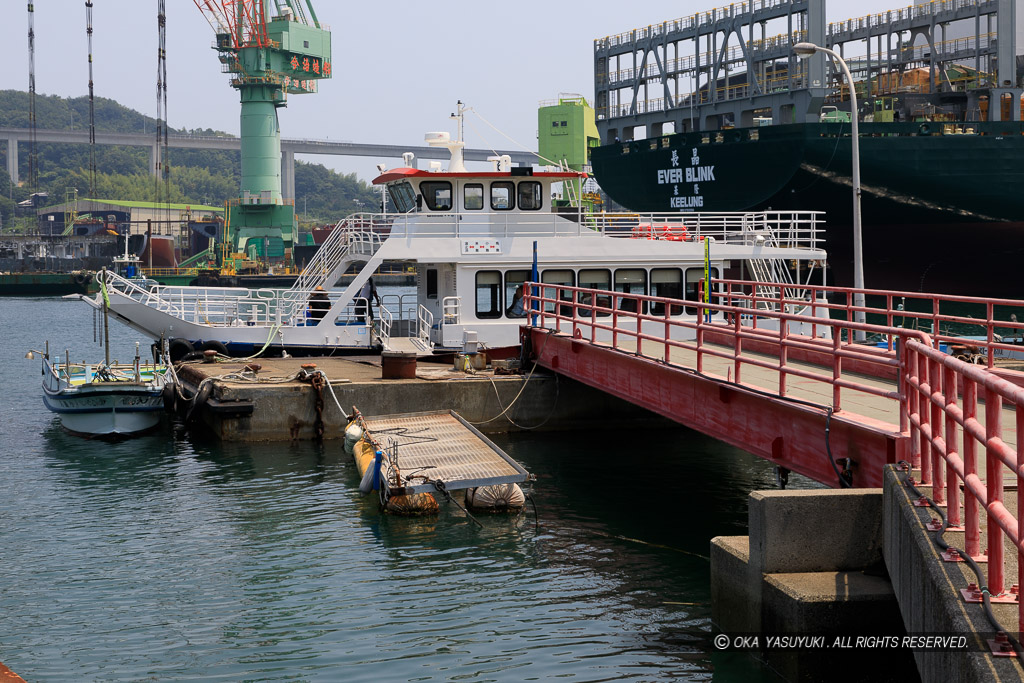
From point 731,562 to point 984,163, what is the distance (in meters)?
47.5

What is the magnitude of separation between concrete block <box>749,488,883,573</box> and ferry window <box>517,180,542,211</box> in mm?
19217

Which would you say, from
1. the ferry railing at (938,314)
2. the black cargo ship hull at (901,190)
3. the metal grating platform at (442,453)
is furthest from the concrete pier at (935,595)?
the black cargo ship hull at (901,190)

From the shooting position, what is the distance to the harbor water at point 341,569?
35.9 ft

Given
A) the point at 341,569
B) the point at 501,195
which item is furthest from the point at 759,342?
the point at 501,195

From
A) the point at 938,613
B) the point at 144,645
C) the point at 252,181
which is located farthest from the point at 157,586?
the point at 252,181

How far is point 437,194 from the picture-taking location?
2802 cm

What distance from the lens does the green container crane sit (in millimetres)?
98375

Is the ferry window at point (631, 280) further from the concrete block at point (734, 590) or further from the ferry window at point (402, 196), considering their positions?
the concrete block at point (734, 590)

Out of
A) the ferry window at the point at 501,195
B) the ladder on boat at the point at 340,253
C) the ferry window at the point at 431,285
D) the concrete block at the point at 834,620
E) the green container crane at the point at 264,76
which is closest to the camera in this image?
the concrete block at the point at 834,620

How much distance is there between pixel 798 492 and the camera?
988cm

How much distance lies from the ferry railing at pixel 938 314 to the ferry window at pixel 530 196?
5449 mm

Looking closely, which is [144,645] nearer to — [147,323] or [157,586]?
[157,586]

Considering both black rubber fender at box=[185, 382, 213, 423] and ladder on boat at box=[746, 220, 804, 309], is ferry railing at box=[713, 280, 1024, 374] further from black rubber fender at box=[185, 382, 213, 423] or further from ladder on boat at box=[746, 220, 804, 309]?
A: black rubber fender at box=[185, 382, 213, 423]

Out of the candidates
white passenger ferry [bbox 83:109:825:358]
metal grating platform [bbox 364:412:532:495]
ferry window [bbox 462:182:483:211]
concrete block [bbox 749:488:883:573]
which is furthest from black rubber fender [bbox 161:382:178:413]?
concrete block [bbox 749:488:883:573]
